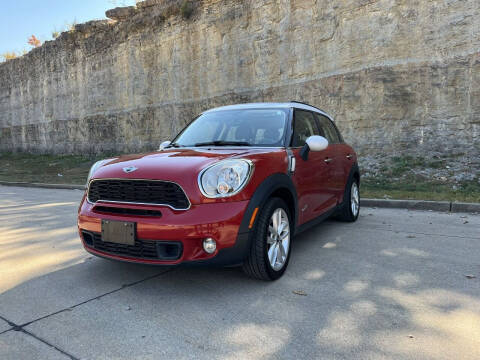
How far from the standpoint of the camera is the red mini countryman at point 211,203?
117 inches

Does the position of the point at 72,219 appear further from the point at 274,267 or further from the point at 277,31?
the point at 277,31

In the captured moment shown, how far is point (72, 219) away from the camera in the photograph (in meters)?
6.56

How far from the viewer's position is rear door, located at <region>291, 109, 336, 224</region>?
3.98m

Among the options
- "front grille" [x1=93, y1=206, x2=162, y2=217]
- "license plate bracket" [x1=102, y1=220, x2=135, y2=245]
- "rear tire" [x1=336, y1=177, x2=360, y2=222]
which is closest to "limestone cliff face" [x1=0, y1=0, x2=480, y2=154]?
"rear tire" [x1=336, y1=177, x2=360, y2=222]

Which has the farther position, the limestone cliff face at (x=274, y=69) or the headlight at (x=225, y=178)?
the limestone cliff face at (x=274, y=69)

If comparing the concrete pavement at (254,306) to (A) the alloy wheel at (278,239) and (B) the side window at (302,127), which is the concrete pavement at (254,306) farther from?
(B) the side window at (302,127)

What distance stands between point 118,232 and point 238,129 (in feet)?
5.99

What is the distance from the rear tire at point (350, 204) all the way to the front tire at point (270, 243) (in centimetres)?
210

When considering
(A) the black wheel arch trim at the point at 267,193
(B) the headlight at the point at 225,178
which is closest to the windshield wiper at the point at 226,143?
(A) the black wheel arch trim at the point at 267,193

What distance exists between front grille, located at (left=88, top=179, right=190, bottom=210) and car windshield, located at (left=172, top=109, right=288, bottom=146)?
117 cm

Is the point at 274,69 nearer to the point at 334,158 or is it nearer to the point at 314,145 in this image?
the point at 334,158

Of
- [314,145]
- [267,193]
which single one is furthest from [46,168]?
[267,193]

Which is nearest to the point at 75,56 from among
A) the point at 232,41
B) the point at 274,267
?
the point at 232,41

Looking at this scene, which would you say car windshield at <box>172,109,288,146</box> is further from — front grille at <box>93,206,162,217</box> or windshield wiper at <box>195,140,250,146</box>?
front grille at <box>93,206,162,217</box>
